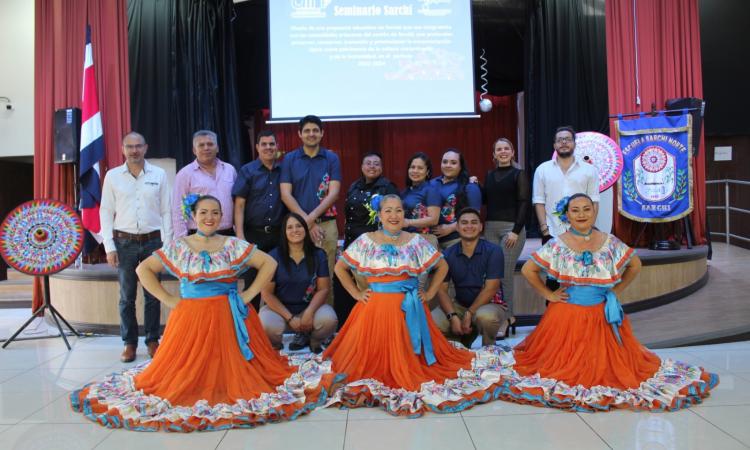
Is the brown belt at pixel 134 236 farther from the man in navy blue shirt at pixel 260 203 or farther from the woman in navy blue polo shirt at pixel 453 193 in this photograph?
the woman in navy blue polo shirt at pixel 453 193

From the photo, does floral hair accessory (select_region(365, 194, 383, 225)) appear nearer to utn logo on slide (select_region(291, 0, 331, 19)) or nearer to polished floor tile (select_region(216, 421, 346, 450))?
polished floor tile (select_region(216, 421, 346, 450))

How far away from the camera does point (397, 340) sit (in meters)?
2.95

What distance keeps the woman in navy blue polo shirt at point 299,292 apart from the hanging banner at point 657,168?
3557 mm

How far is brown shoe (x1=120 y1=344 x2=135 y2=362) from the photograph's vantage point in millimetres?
3713

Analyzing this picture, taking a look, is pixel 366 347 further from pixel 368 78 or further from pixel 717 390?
pixel 368 78

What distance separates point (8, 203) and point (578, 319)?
8468 mm

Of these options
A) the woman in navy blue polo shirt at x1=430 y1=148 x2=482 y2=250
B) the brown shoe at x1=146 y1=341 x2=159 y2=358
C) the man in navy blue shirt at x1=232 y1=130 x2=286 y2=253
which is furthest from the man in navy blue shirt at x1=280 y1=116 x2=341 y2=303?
the brown shoe at x1=146 y1=341 x2=159 y2=358

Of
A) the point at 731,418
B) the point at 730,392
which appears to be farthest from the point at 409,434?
the point at 730,392

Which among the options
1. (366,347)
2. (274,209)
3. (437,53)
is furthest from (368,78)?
(366,347)

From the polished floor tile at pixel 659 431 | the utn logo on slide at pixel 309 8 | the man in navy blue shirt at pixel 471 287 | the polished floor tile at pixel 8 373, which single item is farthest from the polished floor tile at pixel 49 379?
the utn logo on slide at pixel 309 8

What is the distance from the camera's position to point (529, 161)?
22.1 feet

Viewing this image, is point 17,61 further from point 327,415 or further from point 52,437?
point 327,415

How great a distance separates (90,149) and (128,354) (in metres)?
2.34

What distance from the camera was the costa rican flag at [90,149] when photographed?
5141mm
